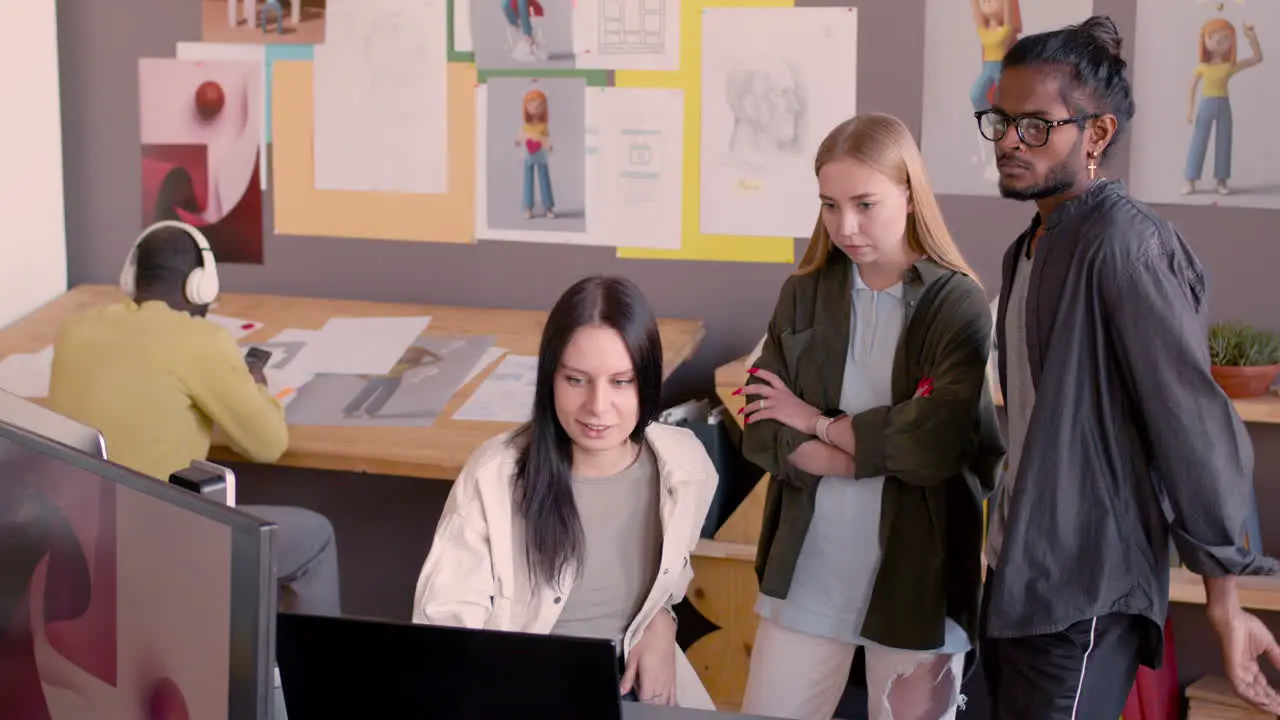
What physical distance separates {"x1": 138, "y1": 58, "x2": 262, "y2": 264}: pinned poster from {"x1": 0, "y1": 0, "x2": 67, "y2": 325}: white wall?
0.22 m

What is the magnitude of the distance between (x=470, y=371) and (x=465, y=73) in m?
0.74

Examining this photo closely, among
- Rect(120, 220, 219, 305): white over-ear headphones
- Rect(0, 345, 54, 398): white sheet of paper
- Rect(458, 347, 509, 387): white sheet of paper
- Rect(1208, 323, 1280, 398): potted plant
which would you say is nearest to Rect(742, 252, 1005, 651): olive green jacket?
Rect(1208, 323, 1280, 398): potted plant

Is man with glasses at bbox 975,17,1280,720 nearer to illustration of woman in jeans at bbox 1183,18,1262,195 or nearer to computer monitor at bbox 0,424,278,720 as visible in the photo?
computer monitor at bbox 0,424,278,720

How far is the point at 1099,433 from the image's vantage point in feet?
5.26

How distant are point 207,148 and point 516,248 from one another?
841 mm

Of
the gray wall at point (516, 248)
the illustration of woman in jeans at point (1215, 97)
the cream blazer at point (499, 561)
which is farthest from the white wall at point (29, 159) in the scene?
the illustration of woman in jeans at point (1215, 97)

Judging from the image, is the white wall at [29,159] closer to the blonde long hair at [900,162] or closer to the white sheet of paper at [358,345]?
the white sheet of paper at [358,345]

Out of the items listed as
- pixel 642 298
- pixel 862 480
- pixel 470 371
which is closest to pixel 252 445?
pixel 470 371

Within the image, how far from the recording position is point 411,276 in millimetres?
3330

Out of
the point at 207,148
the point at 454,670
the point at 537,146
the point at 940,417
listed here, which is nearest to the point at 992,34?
the point at 537,146

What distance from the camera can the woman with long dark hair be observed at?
5.86ft

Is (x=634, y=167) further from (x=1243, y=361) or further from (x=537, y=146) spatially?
(x=1243, y=361)

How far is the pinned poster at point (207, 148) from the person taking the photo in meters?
3.38

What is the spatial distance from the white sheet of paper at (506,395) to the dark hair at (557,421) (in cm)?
80
